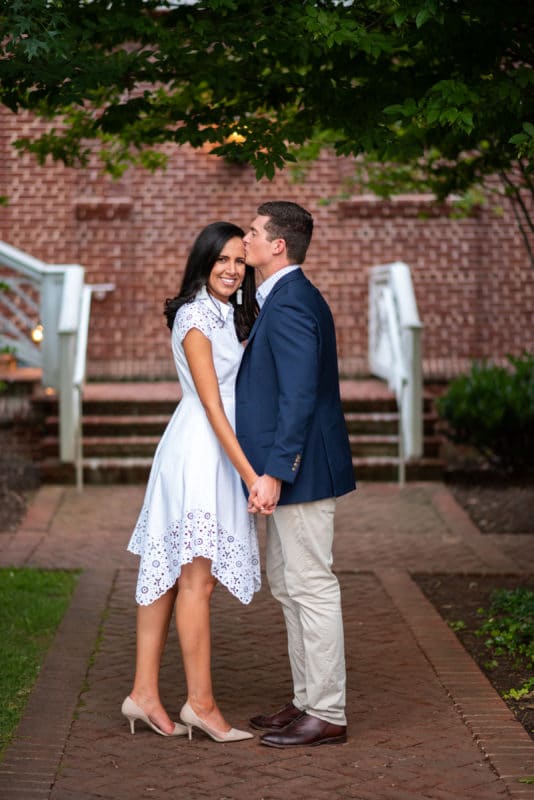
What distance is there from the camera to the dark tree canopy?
19.1ft

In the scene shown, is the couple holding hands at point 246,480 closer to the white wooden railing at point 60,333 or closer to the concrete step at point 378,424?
the white wooden railing at point 60,333

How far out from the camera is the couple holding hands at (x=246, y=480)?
5.09 metres

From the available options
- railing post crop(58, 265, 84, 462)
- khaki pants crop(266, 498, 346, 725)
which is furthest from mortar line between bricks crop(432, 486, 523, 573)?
khaki pants crop(266, 498, 346, 725)

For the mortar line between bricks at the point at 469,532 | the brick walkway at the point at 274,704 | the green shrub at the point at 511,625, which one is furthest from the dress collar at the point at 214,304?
the mortar line between bricks at the point at 469,532

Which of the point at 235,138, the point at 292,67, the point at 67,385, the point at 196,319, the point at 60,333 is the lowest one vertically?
the point at 67,385

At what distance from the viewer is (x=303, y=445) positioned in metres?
5.01

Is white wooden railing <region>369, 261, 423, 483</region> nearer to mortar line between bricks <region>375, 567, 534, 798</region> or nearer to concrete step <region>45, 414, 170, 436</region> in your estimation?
concrete step <region>45, 414, 170, 436</region>

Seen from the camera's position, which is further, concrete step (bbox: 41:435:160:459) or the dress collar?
concrete step (bbox: 41:435:160:459)

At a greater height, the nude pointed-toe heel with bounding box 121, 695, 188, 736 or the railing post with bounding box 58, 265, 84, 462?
the railing post with bounding box 58, 265, 84, 462

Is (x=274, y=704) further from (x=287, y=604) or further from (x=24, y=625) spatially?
(x=24, y=625)

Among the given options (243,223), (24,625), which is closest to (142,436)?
(243,223)

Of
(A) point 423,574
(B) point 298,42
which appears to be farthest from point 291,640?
(A) point 423,574

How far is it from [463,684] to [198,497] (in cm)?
179

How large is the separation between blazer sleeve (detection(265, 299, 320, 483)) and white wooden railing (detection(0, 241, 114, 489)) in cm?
741
